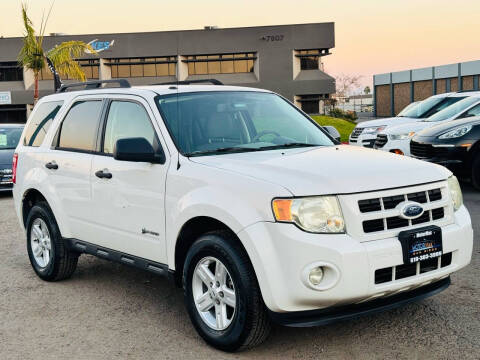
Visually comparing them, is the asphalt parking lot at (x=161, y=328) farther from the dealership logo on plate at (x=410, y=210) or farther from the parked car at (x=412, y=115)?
the parked car at (x=412, y=115)

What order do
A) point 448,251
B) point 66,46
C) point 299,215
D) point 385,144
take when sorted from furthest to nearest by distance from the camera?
point 66,46
point 385,144
point 448,251
point 299,215

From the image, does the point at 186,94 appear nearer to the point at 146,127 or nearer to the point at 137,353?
the point at 146,127

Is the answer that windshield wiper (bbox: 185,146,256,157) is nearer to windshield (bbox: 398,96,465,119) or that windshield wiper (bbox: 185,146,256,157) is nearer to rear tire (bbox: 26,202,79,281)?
rear tire (bbox: 26,202,79,281)

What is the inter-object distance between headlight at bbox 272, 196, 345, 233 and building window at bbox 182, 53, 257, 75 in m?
55.6

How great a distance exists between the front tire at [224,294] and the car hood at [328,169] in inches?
18.4

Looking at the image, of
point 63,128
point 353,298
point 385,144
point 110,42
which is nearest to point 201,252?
point 353,298

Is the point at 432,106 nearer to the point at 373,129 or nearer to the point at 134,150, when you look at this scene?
the point at 373,129

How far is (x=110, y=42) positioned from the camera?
58.2m

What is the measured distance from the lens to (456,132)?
1175 cm

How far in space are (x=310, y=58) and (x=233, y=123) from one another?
180 ft

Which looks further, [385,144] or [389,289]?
[385,144]

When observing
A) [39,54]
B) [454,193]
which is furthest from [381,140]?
[39,54]

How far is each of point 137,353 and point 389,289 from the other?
1782mm

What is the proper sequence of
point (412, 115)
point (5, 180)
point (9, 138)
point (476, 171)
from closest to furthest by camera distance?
point (476, 171)
point (5, 180)
point (9, 138)
point (412, 115)
